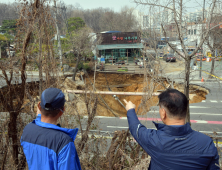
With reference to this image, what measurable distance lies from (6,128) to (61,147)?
3.02m

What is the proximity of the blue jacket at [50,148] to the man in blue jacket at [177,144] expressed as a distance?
0.66 m

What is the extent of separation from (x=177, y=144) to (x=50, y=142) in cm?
108

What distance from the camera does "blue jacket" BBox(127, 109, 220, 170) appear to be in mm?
1661

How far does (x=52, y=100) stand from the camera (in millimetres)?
1860

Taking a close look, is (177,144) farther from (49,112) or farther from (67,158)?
(49,112)

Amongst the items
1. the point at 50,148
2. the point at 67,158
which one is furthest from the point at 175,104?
the point at 50,148

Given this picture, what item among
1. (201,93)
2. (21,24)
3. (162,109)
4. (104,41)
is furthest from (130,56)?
(162,109)

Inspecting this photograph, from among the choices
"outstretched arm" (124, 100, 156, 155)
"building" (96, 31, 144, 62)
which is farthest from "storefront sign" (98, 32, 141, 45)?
"outstretched arm" (124, 100, 156, 155)

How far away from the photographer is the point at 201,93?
18141 mm

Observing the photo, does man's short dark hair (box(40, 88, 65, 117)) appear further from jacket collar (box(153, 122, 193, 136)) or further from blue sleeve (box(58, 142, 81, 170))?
jacket collar (box(153, 122, 193, 136))

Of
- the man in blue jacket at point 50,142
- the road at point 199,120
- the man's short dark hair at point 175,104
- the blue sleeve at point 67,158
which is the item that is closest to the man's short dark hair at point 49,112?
the man in blue jacket at point 50,142

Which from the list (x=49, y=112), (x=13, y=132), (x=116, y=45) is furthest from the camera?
(x=116, y=45)

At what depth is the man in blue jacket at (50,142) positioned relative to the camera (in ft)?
5.54

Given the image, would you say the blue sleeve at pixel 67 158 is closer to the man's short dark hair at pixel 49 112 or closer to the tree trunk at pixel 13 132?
the man's short dark hair at pixel 49 112
